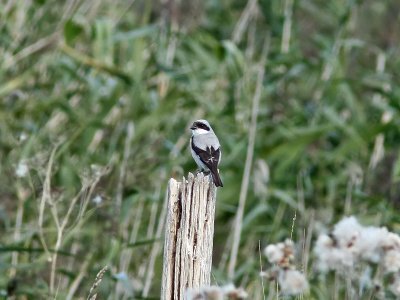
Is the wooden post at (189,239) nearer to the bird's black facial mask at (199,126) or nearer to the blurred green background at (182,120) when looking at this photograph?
the bird's black facial mask at (199,126)

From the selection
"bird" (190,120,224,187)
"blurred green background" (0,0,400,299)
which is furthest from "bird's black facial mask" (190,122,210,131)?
"blurred green background" (0,0,400,299)

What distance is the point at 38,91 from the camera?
7852 millimetres

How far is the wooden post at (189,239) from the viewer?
3576 millimetres

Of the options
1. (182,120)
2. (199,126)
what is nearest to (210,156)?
(199,126)

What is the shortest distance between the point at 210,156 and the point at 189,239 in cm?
143

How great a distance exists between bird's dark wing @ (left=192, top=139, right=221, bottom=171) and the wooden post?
1227 mm

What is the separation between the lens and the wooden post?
3576mm

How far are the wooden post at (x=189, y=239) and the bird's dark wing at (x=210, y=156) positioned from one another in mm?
1227

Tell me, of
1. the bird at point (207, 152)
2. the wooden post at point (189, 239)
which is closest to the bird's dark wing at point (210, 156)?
the bird at point (207, 152)

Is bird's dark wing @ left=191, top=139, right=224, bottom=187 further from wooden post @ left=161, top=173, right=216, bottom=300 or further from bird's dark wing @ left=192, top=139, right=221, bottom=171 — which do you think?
wooden post @ left=161, top=173, right=216, bottom=300

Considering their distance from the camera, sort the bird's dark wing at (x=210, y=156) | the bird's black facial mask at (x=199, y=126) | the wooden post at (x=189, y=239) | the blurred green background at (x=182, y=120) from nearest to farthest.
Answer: the wooden post at (x=189, y=239) < the bird's dark wing at (x=210, y=156) < the bird's black facial mask at (x=199, y=126) < the blurred green background at (x=182, y=120)

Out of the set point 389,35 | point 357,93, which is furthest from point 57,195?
point 389,35

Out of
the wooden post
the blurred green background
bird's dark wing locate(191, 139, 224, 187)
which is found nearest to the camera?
the wooden post

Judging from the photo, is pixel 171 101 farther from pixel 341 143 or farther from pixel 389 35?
pixel 389 35
